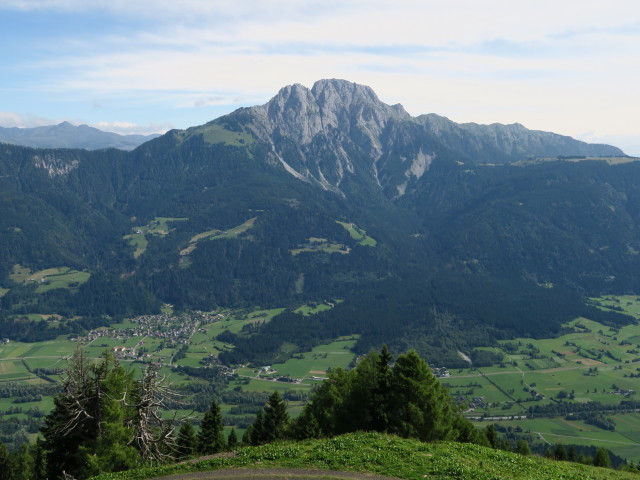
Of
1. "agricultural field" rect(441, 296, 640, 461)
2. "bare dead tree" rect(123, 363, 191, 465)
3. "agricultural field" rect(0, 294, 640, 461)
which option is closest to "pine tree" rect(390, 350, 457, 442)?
"bare dead tree" rect(123, 363, 191, 465)

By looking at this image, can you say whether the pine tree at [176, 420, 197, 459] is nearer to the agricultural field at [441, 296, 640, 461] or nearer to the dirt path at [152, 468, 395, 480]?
the dirt path at [152, 468, 395, 480]

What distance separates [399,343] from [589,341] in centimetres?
7312

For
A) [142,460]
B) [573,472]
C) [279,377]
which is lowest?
[279,377]

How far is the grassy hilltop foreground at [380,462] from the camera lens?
3073 cm

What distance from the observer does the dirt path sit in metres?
30.0

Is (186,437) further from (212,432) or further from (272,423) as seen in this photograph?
(272,423)

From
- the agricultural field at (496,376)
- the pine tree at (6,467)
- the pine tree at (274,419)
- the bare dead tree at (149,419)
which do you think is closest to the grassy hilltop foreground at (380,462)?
the bare dead tree at (149,419)

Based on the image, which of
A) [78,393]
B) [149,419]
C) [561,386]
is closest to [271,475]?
[149,419]

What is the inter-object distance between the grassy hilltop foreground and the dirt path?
69 millimetres

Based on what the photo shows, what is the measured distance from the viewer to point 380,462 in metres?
32.0

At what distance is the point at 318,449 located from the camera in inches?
1348

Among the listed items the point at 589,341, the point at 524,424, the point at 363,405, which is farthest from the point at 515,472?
the point at 589,341

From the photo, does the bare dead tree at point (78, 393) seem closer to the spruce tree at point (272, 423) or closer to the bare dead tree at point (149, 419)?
the bare dead tree at point (149, 419)

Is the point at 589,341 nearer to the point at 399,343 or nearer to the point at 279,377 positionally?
the point at 399,343
